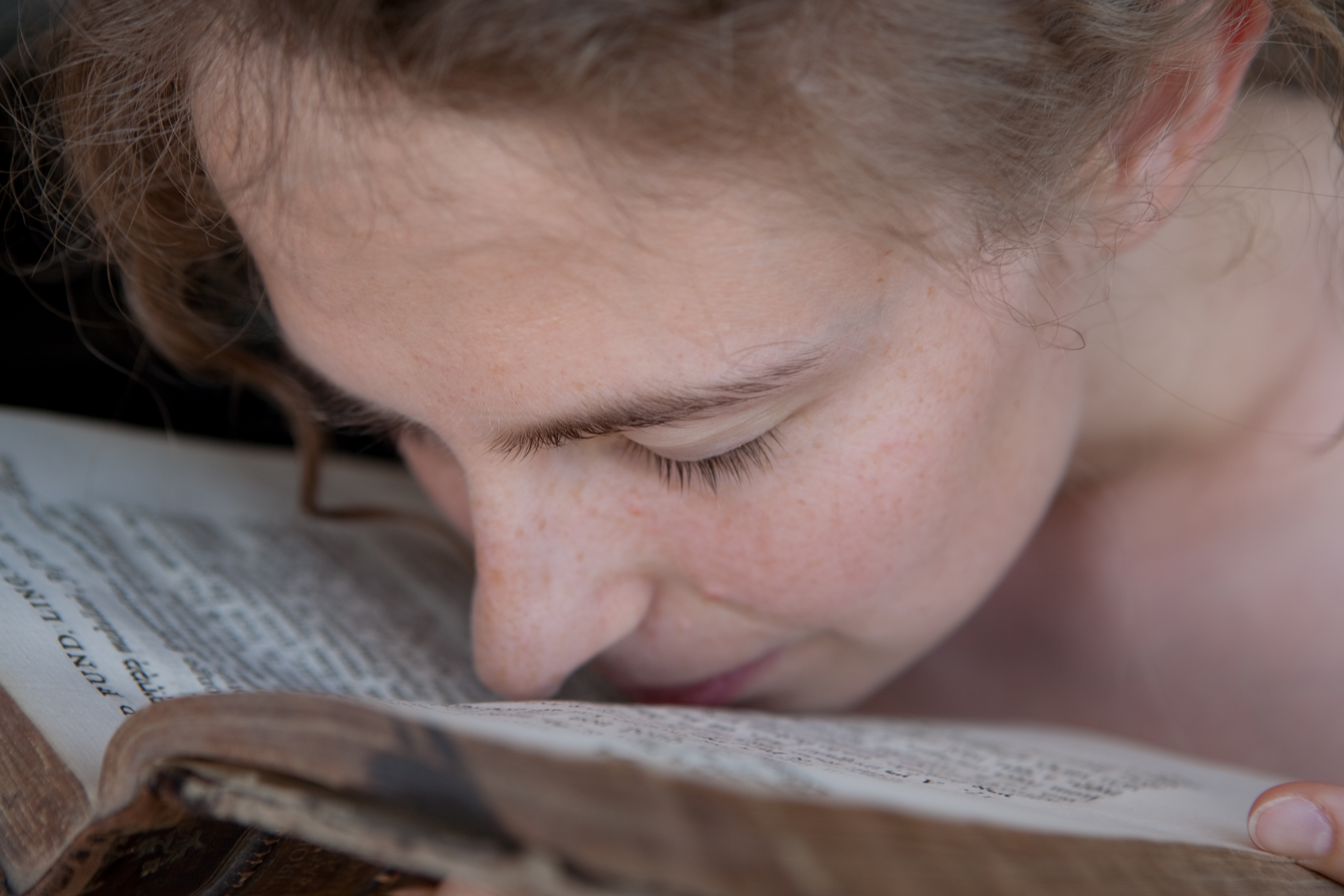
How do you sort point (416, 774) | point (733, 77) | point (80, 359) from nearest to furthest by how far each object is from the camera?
point (416, 774) → point (733, 77) → point (80, 359)

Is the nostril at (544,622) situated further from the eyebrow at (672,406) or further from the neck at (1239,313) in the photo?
the neck at (1239,313)

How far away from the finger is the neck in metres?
0.31

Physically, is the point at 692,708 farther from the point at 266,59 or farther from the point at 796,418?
the point at 266,59

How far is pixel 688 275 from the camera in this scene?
1.40 feet

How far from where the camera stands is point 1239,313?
750 millimetres

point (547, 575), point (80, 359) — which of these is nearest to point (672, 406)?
point (547, 575)

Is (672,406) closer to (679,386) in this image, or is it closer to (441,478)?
(679,386)

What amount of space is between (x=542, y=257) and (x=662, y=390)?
78 millimetres

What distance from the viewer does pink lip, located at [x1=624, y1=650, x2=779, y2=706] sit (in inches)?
25.6

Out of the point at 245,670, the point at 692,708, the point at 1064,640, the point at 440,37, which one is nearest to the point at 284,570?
the point at 245,670

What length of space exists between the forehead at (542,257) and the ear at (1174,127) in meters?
0.18

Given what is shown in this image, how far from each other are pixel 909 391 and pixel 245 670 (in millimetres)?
376

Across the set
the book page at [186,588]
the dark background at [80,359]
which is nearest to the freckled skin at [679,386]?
the book page at [186,588]

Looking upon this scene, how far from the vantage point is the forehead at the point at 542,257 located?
0.41m
